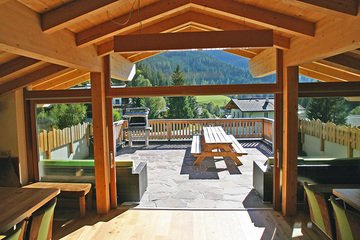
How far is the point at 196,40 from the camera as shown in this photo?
8.47ft

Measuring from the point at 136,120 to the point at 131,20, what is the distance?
5.94 meters

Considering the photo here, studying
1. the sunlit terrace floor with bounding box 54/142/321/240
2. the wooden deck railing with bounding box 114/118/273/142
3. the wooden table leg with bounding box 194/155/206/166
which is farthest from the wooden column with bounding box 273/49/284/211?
the wooden deck railing with bounding box 114/118/273/142

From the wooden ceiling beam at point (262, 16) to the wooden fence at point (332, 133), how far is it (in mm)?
1672

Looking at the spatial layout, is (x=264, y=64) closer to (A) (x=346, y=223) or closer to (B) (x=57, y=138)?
(A) (x=346, y=223)

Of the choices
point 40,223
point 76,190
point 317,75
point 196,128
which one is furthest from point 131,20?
point 196,128

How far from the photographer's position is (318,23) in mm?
2836

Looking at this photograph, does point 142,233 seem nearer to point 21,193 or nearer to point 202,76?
point 21,193

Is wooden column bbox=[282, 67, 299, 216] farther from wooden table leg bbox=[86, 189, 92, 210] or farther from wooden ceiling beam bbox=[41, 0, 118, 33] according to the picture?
wooden table leg bbox=[86, 189, 92, 210]

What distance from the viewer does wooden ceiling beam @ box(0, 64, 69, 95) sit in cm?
388

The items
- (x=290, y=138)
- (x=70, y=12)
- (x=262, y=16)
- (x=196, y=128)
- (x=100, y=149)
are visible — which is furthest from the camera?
(x=196, y=128)

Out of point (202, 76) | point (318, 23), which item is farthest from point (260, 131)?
point (318, 23)

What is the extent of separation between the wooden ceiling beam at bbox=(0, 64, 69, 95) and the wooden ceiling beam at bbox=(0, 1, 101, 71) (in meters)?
0.84

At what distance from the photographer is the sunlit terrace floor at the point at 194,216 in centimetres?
346

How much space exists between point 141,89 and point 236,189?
2737 millimetres
